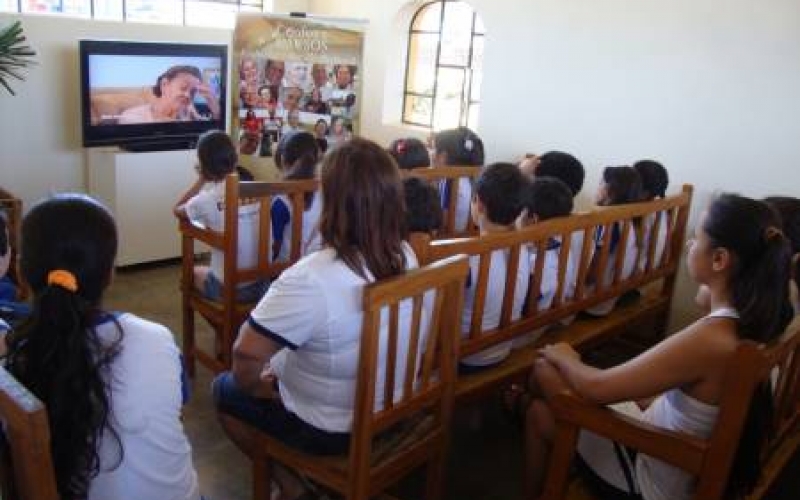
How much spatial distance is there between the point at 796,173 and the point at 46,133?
4.00m

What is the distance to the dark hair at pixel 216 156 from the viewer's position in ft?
9.34

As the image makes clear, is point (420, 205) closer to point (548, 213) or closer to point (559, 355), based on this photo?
point (559, 355)

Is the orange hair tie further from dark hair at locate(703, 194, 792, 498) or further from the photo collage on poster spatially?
the photo collage on poster

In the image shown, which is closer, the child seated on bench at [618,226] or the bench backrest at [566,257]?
the bench backrest at [566,257]

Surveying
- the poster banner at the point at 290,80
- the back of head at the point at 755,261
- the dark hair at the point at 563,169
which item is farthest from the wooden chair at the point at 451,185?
the back of head at the point at 755,261

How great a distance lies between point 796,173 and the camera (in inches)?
126

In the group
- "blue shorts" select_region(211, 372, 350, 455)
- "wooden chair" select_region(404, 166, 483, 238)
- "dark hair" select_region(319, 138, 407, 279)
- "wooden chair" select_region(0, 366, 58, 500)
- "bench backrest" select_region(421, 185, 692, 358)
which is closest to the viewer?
"wooden chair" select_region(0, 366, 58, 500)

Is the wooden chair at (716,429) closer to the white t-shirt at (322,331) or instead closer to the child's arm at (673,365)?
the child's arm at (673,365)

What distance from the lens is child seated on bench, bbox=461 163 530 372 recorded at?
6.97 ft

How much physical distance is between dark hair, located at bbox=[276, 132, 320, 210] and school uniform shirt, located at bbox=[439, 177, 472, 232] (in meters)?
0.63

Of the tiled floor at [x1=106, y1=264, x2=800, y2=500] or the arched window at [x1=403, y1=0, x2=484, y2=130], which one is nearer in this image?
the tiled floor at [x1=106, y1=264, x2=800, y2=500]

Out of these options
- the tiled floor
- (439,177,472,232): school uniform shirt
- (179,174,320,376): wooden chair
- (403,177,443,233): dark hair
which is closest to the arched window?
(439,177,472,232): school uniform shirt

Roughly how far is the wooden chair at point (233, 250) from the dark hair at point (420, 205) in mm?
643

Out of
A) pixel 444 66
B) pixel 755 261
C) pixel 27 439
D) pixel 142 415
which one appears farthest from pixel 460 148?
pixel 27 439
